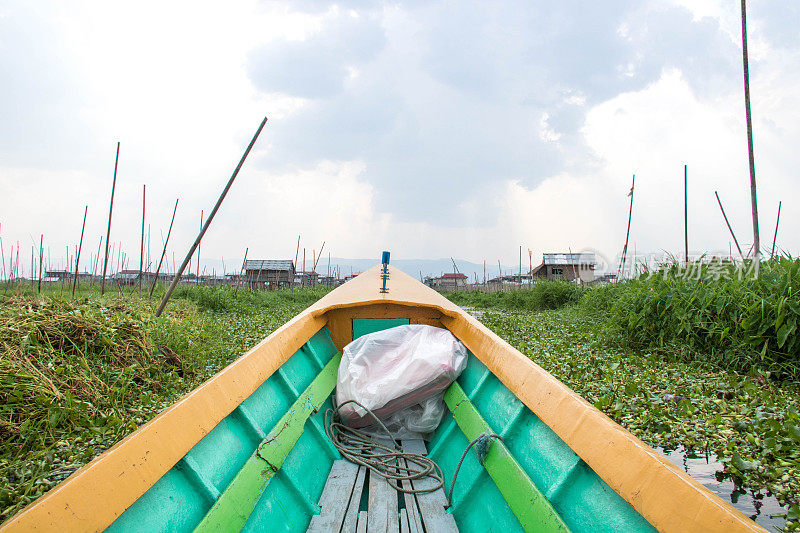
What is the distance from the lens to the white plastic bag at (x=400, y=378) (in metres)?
2.86

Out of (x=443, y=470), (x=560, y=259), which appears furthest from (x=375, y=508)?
(x=560, y=259)

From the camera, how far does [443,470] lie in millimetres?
2584

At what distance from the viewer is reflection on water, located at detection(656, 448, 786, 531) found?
6.94 ft

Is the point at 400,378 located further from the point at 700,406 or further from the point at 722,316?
the point at 722,316

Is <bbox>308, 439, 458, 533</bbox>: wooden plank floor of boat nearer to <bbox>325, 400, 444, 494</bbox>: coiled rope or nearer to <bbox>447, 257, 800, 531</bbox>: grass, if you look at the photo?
<bbox>325, 400, 444, 494</bbox>: coiled rope

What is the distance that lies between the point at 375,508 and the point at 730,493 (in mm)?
1776

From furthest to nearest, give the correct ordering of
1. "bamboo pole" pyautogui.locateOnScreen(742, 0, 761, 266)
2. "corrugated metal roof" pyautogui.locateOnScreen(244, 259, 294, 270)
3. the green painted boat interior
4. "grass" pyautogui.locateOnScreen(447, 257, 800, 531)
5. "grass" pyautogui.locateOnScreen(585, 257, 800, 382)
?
"corrugated metal roof" pyautogui.locateOnScreen(244, 259, 294, 270) → "bamboo pole" pyautogui.locateOnScreen(742, 0, 761, 266) → "grass" pyautogui.locateOnScreen(585, 257, 800, 382) → "grass" pyautogui.locateOnScreen(447, 257, 800, 531) → the green painted boat interior

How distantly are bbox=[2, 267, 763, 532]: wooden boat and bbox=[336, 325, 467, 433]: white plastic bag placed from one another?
10cm

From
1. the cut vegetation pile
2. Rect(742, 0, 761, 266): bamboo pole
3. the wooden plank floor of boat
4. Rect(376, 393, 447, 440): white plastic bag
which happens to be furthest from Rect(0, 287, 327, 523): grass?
Rect(742, 0, 761, 266): bamboo pole

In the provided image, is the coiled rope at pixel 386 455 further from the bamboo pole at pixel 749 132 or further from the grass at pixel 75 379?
the bamboo pole at pixel 749 132

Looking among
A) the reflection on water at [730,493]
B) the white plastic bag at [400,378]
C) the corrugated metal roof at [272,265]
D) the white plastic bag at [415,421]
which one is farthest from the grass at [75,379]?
the corrugated metal roof at [272,265]

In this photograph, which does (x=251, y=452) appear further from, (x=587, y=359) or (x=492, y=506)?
(x=587, y=359)

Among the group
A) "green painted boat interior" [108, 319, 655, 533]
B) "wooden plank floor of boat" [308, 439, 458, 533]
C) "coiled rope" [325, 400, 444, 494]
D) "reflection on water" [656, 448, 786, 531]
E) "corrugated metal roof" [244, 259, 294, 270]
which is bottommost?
"reflection on water" [656, 448, 786, 531]

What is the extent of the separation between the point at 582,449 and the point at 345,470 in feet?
4.69
